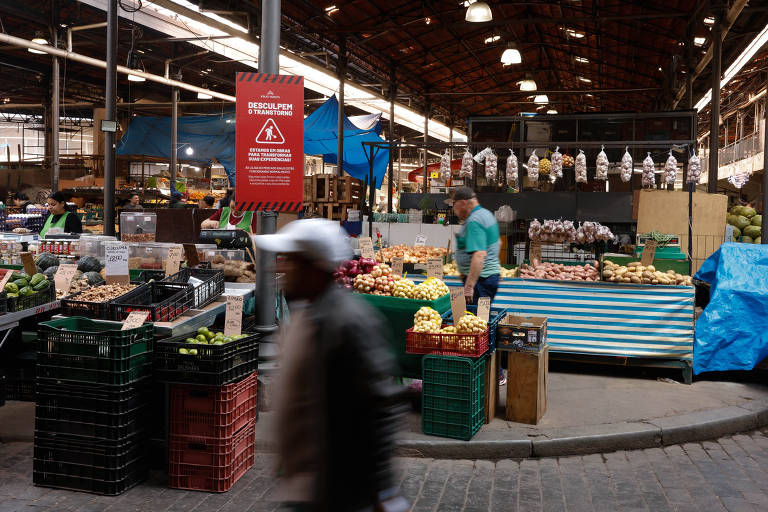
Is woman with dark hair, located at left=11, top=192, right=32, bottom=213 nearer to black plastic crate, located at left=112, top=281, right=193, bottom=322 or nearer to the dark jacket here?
black plastic crate, located at left=112, top=281, right=193, bottom=322

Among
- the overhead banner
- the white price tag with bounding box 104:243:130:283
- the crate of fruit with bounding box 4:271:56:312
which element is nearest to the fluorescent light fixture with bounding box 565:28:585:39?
the overhead banner

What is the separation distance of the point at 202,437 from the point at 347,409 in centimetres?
260

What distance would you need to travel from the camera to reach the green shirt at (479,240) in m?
6.31

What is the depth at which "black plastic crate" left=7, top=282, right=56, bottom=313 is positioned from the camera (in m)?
5.04

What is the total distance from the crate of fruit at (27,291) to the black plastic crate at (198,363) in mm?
1644

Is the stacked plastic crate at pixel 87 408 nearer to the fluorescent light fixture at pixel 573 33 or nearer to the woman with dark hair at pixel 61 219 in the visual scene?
the woman with dark hair at pixel 61 219

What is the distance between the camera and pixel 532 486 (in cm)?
443

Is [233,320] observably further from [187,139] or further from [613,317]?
[187,139]

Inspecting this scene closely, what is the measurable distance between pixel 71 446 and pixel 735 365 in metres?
6.48

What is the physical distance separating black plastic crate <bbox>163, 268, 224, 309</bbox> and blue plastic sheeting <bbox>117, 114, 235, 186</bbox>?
13.1 metres

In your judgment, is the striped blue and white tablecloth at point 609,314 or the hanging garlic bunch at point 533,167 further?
the hanging garlic bunch at point 533,167

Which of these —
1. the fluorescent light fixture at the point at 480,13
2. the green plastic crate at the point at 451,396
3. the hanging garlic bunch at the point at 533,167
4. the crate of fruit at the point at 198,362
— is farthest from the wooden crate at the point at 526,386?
the fluorescent light fixture at the point at 480,13

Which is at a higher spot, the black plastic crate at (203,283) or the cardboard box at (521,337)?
the black plastic crate at (203,283)

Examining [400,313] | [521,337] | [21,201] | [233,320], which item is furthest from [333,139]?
[233,320]
